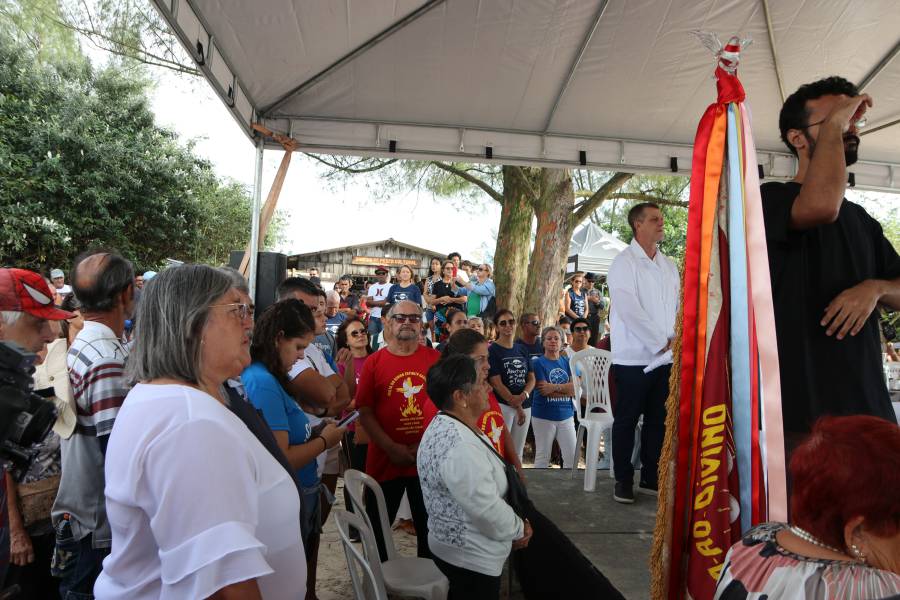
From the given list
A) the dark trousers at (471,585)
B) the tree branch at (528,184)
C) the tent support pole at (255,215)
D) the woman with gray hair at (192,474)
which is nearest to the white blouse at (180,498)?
the woman with gray hair at (192,474)

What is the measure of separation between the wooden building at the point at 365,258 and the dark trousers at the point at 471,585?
2760 centimetres

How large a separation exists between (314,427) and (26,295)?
60.0 inches

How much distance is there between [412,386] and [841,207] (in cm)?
261

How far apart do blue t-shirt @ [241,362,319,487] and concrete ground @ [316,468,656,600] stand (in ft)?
4.64

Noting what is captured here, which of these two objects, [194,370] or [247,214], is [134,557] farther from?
[247,214]

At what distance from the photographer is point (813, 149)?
183 centimetres

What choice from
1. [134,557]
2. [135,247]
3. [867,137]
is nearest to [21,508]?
[134,557]

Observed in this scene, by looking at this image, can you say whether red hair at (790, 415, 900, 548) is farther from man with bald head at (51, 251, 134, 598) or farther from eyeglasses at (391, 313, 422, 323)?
eyeglasses at (391, 313, 422, 323)

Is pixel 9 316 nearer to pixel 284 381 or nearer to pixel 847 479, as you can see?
A: pixel 284 381

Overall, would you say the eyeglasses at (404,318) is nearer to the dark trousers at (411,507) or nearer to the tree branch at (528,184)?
the dark trousers at (411,507)

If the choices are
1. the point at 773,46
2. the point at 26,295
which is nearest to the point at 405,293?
the point at 773,46

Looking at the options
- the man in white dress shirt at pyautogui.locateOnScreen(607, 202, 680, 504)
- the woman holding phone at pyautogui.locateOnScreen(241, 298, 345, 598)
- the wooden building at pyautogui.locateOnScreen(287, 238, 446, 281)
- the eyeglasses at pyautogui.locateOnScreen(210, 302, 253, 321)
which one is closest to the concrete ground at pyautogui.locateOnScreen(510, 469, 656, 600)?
the man in white dress shirt at pyautogui.locateOnScreen(607, 202, 680, 504)

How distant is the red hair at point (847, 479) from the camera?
1.13m

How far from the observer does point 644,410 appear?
3.61m
